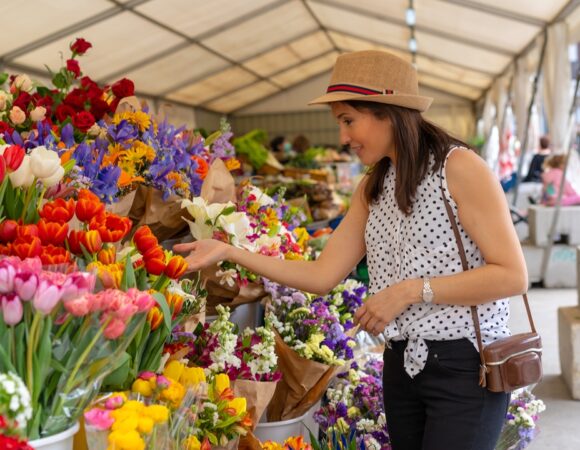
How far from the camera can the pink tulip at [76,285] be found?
803 mm

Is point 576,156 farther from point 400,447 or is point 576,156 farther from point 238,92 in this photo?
point 238,92

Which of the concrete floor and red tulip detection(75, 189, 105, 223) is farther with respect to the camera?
the concrete floor

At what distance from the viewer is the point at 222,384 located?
1275mm

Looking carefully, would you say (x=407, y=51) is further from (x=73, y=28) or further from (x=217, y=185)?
(x=217, y=185)

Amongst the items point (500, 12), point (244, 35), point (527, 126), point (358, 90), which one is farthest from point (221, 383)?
point (244, 35)

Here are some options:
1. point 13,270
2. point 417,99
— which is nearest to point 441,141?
point 417,99

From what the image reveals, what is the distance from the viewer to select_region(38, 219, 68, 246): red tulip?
1042 millimetres

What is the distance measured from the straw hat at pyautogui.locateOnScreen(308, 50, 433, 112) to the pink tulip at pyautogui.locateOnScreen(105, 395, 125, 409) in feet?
2.50

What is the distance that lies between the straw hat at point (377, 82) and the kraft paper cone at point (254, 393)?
0.56 metres

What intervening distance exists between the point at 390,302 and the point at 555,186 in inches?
275

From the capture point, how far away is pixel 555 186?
26.0ft

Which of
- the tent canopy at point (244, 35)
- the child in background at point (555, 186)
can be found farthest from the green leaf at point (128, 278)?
the tent canopy at point (244, 35)

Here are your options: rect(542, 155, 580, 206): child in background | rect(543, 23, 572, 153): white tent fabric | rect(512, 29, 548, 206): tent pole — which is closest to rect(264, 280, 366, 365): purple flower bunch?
rect(542, 155, 580, 206): child in background

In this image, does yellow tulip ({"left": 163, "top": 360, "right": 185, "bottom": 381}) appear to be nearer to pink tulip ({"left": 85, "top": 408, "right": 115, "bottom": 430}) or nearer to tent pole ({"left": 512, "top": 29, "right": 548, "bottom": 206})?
pink tulip ({"left": 85, "top": 408, "right": 115, "bottom": 430})
